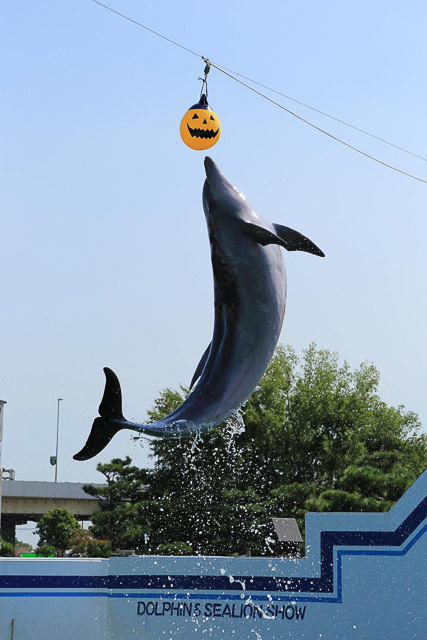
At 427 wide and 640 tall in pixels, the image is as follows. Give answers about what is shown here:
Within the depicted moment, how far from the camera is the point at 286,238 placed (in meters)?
6.74

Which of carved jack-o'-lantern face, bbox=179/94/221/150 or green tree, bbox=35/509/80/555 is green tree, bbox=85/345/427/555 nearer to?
green tree, bbox=35/509/80/555

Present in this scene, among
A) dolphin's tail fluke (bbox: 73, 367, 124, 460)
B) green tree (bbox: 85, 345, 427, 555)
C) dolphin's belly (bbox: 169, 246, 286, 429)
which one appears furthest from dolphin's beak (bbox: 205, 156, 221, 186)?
green tree (bbox: 85, 345, 427, 555)

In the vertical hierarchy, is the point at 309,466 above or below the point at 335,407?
below

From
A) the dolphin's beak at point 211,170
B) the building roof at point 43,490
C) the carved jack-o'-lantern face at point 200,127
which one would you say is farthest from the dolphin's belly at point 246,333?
the building roof at point 43,490

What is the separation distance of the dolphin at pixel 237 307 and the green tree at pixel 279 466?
14.4m

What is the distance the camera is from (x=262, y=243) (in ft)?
21.2

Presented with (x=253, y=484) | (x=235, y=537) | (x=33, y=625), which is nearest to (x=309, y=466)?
(x=253, y=484)

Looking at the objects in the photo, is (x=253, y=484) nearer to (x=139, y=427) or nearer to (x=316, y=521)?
(x=316, y=521)

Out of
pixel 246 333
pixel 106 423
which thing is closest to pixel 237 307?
pixel 246 333

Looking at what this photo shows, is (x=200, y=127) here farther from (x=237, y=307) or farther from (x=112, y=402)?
(x=112, y=402)

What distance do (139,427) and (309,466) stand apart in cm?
2632

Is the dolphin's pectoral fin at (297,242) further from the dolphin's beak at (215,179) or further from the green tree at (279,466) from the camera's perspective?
the green tree at (279,466)

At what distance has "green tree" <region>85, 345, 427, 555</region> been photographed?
79.1 ft

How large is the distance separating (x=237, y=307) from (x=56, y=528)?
32.5 meters
